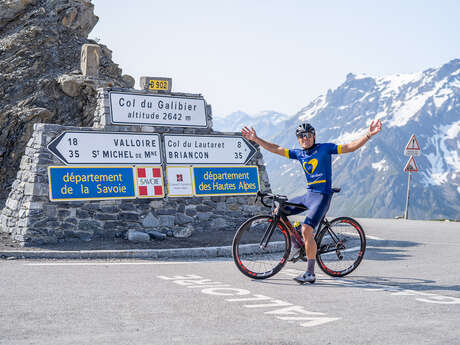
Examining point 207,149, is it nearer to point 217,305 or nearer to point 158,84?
point 158,84

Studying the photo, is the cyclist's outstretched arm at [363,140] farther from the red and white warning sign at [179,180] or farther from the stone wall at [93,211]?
the red and white warning sign at [179,180]

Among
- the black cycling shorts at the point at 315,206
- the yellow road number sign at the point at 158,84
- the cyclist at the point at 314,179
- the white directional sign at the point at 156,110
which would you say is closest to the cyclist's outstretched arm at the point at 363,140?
the cyclist at the point at 314,179

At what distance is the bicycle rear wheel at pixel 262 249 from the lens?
7531 millimetres

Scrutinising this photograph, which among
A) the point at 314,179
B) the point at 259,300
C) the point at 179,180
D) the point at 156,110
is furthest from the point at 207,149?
the point at 259,300

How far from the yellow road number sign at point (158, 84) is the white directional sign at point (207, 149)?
53.4 inches

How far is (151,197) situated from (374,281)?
6.54m

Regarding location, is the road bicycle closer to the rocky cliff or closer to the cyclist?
the cyclist

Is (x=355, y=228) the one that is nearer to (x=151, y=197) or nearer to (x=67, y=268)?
(x=67, y=268)

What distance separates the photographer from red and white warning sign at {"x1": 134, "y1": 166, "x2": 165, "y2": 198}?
1273cm

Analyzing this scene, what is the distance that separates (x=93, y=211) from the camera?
39.5ft

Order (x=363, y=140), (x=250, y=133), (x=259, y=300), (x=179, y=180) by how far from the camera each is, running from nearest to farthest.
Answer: (x=259, y=300), (x=363, y=140), (x=250, y=133), (x=179, y=180)

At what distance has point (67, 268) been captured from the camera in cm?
855

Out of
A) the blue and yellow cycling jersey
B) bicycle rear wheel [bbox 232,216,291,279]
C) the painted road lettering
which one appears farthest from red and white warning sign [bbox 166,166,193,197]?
the blue and yellow cycling jersey

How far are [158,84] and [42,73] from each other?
41.3 feet
